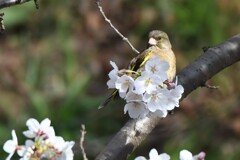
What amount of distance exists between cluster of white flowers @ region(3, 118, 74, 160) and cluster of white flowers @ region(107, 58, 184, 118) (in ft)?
0.77

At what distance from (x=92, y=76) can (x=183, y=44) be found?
750mm

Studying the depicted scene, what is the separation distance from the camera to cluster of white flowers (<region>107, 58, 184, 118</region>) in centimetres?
213

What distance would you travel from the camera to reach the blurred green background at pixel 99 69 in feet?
17.5

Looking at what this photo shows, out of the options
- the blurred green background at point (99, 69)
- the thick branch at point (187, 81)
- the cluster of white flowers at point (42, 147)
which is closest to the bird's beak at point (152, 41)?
the thick branch at point (187, 81)

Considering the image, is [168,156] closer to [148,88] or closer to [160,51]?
[148,88]

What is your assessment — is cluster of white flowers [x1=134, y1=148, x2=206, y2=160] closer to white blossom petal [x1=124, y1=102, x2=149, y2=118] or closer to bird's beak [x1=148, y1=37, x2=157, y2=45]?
white blossom petal [x1=124, y1=102, x2=149, y2=118]

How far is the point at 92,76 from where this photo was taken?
6109mm

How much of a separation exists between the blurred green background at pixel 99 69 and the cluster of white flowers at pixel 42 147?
9.21 feet

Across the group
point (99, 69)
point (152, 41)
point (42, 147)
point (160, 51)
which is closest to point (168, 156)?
point (42, 147)

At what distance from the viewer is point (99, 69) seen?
251 inches

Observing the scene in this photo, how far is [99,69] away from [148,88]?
14.1 feet

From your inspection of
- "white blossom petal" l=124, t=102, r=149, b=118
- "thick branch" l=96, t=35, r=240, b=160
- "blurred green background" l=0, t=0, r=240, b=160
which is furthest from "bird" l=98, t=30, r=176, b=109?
"blurred green background" l=0, t=0, r=240, b=160

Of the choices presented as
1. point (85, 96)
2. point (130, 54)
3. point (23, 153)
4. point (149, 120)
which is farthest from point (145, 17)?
point (23, 153)

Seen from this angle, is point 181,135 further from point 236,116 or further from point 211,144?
point 236,116
